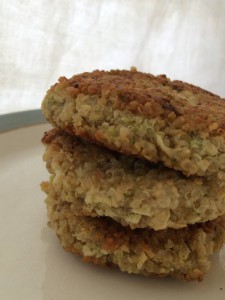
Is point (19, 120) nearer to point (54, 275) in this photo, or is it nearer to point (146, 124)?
point (54, 275)

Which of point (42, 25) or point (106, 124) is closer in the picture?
point (106, 124)

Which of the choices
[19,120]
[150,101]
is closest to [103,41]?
[19,120]

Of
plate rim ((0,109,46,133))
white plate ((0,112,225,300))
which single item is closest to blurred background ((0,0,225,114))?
plate rim ((0,109,46,133))

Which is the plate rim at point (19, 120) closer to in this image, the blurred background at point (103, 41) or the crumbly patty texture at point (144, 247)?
the crumbly patty texture at point (144, 247)

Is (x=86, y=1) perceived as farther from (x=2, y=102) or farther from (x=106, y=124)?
(x=106, y=124)

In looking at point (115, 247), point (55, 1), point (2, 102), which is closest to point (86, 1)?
point (55, 1)

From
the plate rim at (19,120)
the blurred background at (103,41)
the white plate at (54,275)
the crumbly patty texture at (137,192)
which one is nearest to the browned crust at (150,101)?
the crumbly patty texture at (137,192)
